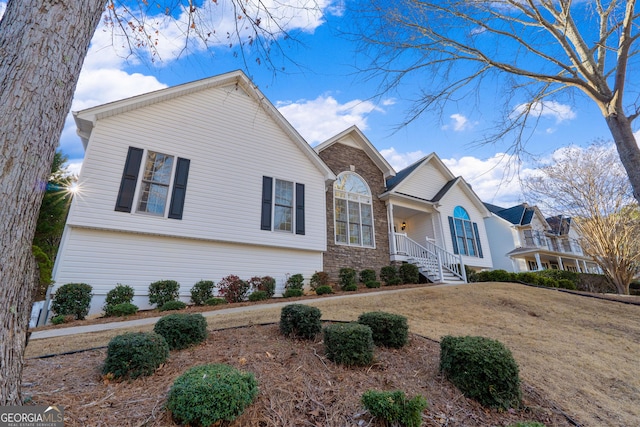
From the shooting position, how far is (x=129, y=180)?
823 centimetres

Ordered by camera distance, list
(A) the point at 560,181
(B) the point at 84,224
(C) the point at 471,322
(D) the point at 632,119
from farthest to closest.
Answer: (A) the point at 560,181, (B) the point at 84,224, (C) the point at 471,322, (D) the point at 632,119

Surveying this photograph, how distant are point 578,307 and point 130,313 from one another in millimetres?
10304

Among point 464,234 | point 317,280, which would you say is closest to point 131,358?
point 317,280

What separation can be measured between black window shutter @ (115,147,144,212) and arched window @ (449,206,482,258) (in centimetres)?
1418

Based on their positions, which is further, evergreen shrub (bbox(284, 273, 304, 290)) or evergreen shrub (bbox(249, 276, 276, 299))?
evergreen shrub (bbox(284, 273, 304, 290))

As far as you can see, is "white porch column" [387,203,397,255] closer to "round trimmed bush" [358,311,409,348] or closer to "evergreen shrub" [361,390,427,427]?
"round trimmed bush" [358,311,409,348]

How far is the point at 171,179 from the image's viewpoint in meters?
8.84

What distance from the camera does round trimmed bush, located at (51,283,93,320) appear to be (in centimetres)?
673

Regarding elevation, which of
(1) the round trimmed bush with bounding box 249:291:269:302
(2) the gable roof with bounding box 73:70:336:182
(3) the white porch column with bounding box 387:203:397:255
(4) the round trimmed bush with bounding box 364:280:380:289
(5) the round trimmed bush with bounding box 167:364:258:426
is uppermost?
(2) the gable roof with bounding box 73:70:336:182

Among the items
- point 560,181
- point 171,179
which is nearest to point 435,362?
point 171,179

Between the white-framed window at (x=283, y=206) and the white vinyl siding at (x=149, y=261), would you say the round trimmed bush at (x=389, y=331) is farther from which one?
the white-framed window at (x=283, y=206)

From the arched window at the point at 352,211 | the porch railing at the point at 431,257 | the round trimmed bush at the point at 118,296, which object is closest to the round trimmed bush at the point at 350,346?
the round trimmed bush at the point at 118,296

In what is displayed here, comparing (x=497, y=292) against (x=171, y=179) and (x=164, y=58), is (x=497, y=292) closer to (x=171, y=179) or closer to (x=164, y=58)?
(x=164, y=58)

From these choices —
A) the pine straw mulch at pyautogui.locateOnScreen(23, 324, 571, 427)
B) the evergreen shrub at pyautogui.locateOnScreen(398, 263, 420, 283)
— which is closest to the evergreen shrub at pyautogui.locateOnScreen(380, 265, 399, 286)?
the evergreen shrub at pyautogui.locateOnScreen(398, 263, 420, 283)
